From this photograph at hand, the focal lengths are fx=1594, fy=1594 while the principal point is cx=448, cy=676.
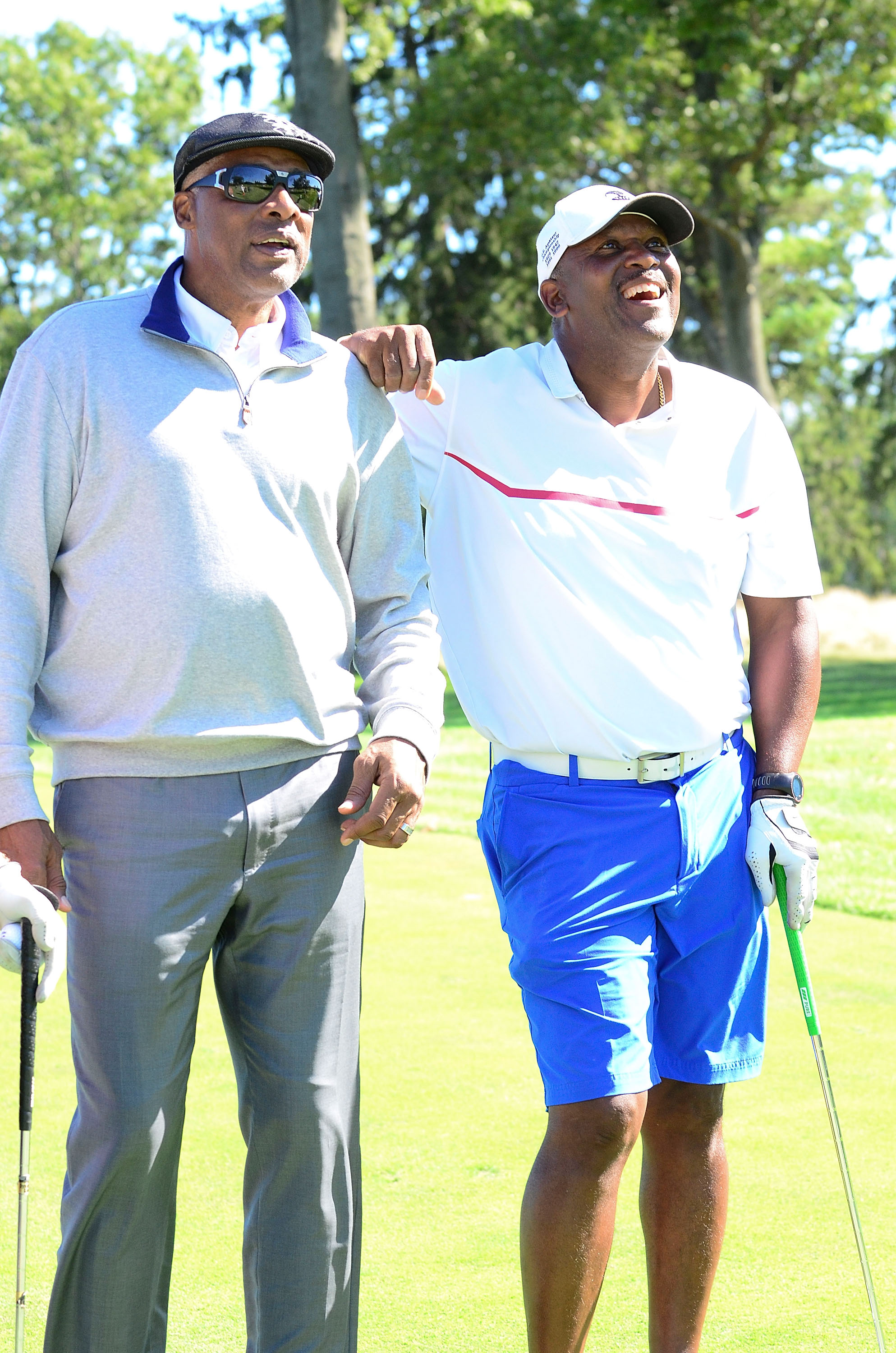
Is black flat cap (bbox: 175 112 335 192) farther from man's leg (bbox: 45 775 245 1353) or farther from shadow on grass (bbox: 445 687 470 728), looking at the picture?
shadow on grass (bbox: 445 687 470 728)

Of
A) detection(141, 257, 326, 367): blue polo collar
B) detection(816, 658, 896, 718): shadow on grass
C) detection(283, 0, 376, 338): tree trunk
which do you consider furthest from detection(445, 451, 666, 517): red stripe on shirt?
detection(283, 0, 376, 338): tree trunk

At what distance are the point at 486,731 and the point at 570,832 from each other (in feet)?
1.06

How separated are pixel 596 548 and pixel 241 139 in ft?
3.38

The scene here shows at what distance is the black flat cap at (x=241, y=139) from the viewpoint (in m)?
2.88

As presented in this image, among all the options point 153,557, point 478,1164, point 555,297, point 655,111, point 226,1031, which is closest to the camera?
point 153,557

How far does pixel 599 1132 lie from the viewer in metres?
2.94

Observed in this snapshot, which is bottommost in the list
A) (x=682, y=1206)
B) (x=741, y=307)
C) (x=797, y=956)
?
(x=682, y=1206)

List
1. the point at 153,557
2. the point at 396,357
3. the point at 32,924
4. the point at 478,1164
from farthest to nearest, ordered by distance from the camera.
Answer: the point at 478,1164 < the point at 396,357 < the point at 153,557 < the point at 32,924

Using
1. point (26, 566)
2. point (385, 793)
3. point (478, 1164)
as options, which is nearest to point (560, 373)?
point (385, 793)

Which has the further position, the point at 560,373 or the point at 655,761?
the point at 560,373

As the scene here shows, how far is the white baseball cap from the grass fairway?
224 centimetres

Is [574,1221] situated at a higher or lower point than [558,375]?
lower

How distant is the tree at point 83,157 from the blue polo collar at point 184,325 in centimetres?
4275

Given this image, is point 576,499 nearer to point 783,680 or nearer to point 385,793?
point 783,680
